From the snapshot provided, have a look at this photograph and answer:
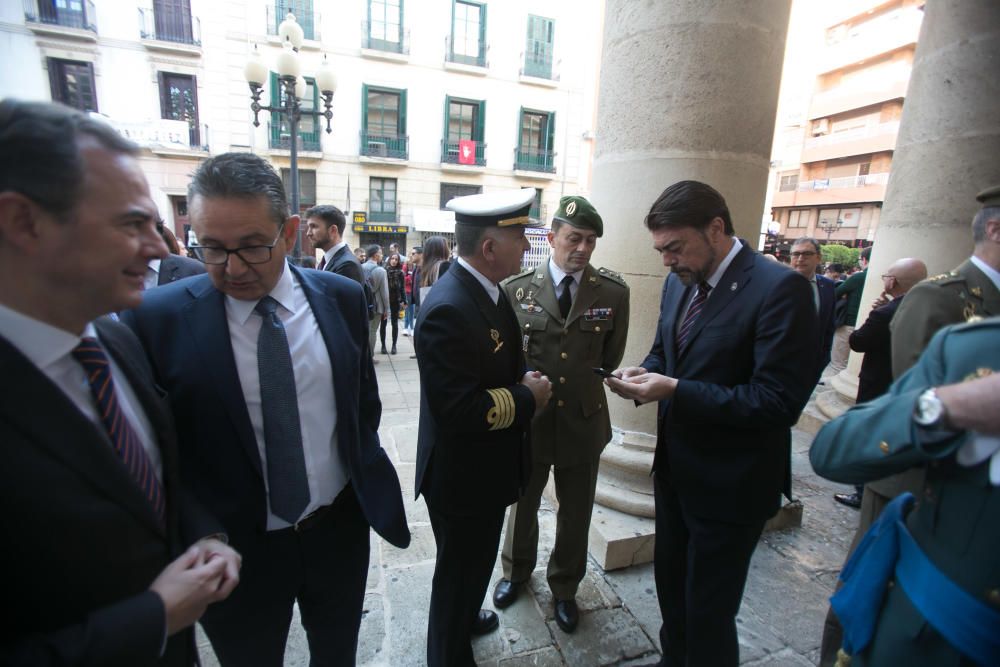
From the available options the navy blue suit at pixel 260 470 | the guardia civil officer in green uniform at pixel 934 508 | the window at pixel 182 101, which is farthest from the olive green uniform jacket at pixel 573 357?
the window at pixel 182 101

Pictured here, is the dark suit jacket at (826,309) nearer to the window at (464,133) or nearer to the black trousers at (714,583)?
the black trousers at (714,583)

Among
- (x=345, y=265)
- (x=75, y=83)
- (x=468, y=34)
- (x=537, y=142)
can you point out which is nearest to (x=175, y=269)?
(x=345, y=265)

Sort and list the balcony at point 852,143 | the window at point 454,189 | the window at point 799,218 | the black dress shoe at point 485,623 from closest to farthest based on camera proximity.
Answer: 1. the black dress shoe at point 485,623
2. the window at point 454,189
3. the balcony at point 852,143
4. the window at point 799,218

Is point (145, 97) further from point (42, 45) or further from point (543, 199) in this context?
point (543, 199)

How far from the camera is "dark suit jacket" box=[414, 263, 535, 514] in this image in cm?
169

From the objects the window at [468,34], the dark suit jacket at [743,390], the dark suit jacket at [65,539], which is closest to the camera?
the dark suit jacket at [65,539]

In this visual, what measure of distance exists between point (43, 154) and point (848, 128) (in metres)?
40.7

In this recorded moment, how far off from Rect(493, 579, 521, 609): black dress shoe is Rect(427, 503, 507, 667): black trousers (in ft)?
1.83

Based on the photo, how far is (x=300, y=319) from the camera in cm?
158

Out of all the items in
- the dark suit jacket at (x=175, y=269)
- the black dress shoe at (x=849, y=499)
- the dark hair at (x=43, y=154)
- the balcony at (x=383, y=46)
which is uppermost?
the balcony at (x=383, y=46)

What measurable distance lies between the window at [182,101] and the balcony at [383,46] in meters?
6.15

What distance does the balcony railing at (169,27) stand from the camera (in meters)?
15.2

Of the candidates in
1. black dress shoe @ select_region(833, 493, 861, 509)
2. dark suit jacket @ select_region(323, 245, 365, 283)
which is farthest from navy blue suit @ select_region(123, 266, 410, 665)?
black dress shoe @ select_region(833, 493, 861, 509)

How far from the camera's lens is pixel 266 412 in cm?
144
